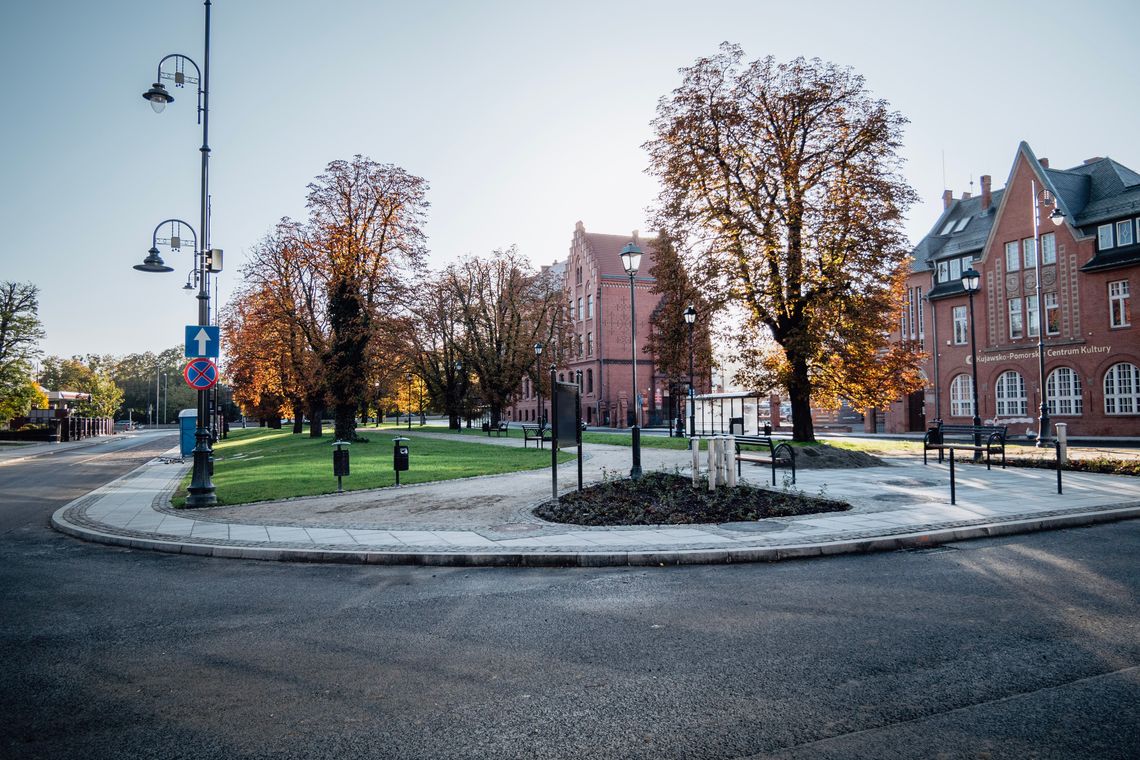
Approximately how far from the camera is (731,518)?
10.5m

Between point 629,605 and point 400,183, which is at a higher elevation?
point 400,183

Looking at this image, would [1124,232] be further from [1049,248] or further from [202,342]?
[202,342]

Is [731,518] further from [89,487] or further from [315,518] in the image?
[89,487]

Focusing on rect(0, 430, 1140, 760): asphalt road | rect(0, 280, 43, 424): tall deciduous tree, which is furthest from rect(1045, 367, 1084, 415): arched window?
rect(0, 280, 43, 424): tall deciduous tree

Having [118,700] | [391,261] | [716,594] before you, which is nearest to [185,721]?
[118,700]

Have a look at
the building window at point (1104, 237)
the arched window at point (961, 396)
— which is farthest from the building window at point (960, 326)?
the building window at point (1104, 237)

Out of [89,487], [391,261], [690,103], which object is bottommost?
[89,487]

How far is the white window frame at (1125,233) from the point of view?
35.1 m

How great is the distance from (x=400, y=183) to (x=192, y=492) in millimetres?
25672

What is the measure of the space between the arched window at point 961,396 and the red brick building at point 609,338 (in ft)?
75.3

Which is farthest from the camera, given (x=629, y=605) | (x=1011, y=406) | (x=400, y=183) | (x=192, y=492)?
(x=1011, y=406)

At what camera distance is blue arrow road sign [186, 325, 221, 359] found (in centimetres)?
1368

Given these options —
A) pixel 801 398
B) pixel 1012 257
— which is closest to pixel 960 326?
pixel 1012 257

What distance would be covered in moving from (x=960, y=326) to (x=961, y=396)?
4372 millimetres
